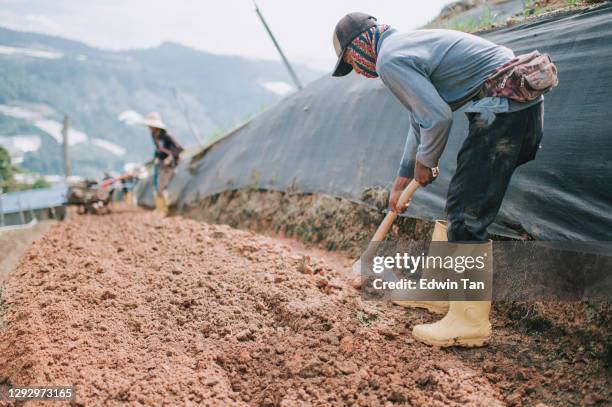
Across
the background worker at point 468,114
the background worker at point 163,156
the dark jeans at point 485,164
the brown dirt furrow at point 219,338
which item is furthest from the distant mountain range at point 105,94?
the dark jeans at point 485,164

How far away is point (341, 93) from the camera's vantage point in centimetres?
417

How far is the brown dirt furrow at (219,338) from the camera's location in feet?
5.01

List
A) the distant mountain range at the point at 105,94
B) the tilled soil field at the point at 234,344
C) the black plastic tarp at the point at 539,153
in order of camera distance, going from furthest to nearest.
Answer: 1. the distant mountain range at the point at 105,94
2. the black plastic tarp at the point at 539,153
3. the tilled soil field at the point at 234,344

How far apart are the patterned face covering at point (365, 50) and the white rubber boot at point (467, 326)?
2.92ft

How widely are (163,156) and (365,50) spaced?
543cm

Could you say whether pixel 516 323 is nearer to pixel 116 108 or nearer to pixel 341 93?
pixel 341 93

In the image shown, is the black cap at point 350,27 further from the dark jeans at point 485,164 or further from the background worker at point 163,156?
the background worker at point 163,156

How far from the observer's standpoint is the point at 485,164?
1607 millimetres

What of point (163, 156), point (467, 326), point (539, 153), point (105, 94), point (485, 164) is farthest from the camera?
point (105, 94)

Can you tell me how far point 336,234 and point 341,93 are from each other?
1486mm

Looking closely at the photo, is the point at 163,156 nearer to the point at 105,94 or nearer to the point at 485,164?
the point at 485,164

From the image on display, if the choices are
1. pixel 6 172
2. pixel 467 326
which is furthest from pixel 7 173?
pixel 467 326

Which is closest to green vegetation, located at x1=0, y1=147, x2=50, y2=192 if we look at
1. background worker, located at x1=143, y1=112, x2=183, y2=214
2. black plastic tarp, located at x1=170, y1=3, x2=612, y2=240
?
background worker, located at x1=143, y1=112, x2=183, y2=214

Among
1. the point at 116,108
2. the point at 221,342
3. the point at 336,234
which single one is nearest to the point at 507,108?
the point at 221,342
